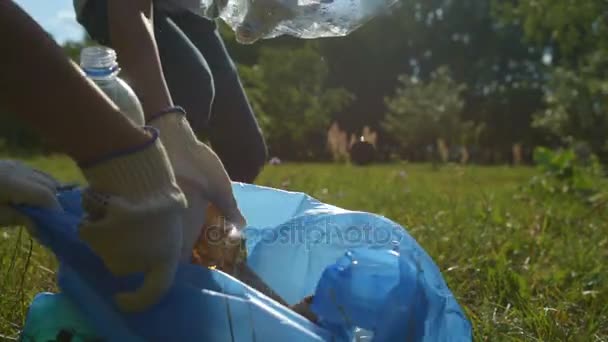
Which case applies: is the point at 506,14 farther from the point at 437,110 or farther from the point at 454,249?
the point at 454,249

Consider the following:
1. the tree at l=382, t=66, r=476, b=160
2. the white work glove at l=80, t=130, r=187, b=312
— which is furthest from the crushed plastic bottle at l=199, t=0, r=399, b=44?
the tree at l=382, t=66, r=476, b=160

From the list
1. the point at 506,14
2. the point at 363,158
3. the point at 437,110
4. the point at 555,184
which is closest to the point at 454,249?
the point at 363,158

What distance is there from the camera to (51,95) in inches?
34.9

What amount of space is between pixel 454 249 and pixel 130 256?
1.80 m

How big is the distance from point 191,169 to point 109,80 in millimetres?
197

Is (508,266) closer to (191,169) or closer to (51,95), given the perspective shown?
(191,169)

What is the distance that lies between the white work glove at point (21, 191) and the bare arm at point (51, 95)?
8cm

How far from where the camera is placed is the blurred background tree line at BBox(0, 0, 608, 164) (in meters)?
12.1

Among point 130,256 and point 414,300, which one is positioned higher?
point 130,256

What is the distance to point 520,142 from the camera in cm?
2633

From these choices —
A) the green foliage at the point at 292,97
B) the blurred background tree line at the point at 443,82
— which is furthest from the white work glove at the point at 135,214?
the green foliage at the point at 292,97

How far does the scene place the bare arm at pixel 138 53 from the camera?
1.29 meters

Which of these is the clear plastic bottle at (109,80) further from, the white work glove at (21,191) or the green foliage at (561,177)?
the green foliage at (561,177)

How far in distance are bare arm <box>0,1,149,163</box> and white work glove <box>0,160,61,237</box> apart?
3.3 inches
